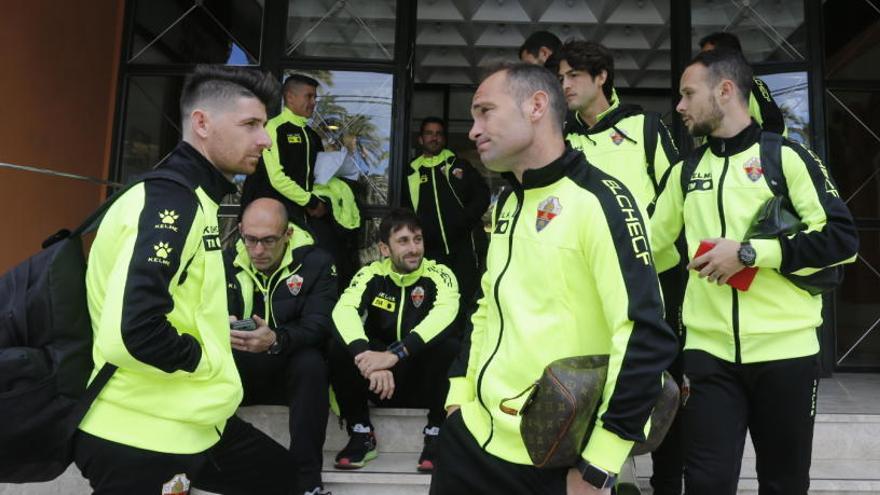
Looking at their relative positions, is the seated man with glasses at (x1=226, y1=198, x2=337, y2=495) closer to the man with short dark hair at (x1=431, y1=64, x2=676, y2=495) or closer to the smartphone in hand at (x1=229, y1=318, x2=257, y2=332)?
the smartphone in hand at (x1=229, y1=318, x2=257, y2=332)

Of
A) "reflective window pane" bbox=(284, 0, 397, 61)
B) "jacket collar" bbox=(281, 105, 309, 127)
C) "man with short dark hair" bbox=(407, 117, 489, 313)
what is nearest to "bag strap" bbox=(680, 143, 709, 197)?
"man with short dark hair" bbox=(407, 117, 489, 313)

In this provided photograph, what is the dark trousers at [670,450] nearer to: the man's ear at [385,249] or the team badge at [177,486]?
the man's ear at [385,249]

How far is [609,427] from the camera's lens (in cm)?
130

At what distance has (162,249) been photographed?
1.66m

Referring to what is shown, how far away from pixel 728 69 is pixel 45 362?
2206 mm

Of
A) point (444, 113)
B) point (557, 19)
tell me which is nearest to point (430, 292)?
point (557, 19)

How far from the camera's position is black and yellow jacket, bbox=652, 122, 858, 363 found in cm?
203

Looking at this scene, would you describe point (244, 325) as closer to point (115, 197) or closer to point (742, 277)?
point (115, 197)

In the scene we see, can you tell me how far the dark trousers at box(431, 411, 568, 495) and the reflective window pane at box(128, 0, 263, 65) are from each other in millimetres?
4599

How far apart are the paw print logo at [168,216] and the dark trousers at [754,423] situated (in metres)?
1.62

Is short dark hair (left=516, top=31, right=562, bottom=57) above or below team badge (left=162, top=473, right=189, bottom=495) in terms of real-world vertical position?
above

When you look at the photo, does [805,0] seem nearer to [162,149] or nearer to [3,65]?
[162,149]

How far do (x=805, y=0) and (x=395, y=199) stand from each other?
11.4 ft

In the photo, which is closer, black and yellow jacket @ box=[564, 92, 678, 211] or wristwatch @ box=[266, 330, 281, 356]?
black and yellow jacket @ box=[564, 92, 678, 211]
